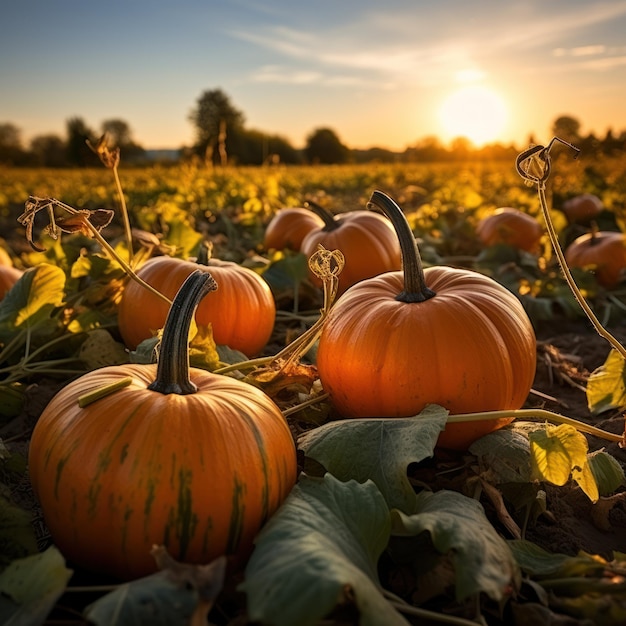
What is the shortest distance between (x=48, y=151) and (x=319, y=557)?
8370 centimetres

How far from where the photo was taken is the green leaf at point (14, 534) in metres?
1.59

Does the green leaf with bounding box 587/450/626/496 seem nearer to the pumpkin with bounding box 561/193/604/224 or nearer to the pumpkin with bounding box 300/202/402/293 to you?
the pumpkin with bounding box 300/202/402/293

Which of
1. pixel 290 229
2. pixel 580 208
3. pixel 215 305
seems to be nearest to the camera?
pixel 215 305

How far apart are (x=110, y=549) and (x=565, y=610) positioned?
1.05m

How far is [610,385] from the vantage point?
235cm

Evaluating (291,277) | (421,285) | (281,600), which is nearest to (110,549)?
(281,600)

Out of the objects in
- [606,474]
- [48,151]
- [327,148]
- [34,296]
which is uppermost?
[48,151]

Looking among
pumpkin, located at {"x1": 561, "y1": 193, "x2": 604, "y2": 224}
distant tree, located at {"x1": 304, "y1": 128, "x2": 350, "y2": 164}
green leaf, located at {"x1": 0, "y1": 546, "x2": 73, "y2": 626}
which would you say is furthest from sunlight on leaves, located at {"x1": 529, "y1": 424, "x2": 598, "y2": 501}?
distant tree, located at {"x1": 304, "y1": 128, "x2": 350, "y2": 164}

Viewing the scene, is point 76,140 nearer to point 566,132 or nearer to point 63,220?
point 566,132

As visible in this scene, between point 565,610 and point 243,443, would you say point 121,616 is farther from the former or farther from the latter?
point 565,610

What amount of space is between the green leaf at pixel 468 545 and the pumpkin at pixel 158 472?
370 mm

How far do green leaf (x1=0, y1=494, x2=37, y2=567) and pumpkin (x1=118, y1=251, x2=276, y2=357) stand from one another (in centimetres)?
146

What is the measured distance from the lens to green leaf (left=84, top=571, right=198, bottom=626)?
4.01 feet

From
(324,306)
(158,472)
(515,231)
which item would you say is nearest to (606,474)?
(324,306)
